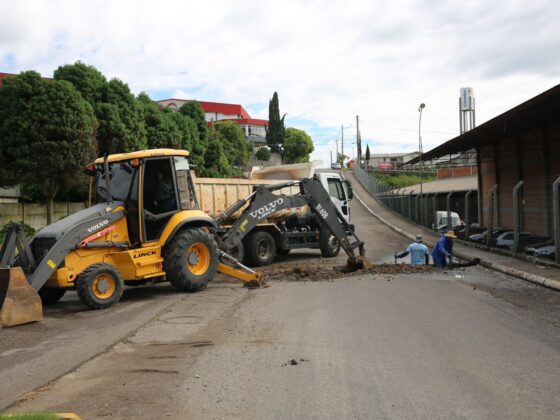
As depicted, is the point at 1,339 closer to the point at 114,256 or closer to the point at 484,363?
the point at 114,256

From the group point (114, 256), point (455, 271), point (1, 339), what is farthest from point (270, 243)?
point (1, 339)

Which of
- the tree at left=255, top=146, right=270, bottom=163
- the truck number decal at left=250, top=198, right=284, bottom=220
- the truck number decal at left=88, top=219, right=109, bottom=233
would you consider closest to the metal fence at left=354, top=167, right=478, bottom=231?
the truck number decal at left=250, top=198, right=284, bottom=220

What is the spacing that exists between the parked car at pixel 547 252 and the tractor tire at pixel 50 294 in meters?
12.2

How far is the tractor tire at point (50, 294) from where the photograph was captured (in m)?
10.2

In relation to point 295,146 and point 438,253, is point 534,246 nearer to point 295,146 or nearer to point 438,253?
point 438,253

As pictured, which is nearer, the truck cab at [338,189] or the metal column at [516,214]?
the metal column at [516,214]

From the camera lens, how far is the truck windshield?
10.8 metres

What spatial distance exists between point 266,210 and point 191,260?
329cm

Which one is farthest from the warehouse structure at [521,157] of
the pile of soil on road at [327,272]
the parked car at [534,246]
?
the pile of soil on road at [327,272]

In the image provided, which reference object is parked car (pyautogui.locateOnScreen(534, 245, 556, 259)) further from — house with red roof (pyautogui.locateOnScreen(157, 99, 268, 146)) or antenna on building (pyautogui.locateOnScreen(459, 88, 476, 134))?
house with red roof (pyautogui.locateOnScreen(157, 99, 268, 146))

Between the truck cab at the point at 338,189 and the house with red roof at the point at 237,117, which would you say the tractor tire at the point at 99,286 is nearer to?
the truck cab at the point at 338,189

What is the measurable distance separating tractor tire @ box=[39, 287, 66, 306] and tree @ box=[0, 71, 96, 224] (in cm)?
1342

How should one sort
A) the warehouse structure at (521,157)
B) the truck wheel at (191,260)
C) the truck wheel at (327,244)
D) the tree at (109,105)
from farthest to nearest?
1. the tree at (109,105)
2. the truck wheel at (327,244)
3. the warehouse structure at (521,157)
4. the truck wheel at (191,260)

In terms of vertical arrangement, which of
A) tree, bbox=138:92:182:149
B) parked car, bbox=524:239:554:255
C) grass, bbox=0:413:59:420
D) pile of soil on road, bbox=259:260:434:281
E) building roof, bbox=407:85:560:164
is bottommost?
pile of soil on road, bbox=259:260:434:281
